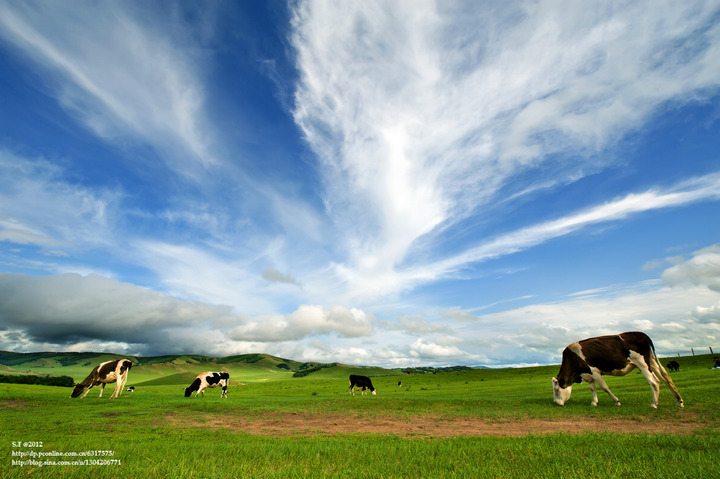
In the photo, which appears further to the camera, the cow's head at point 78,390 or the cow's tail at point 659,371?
the cow's head at point 78,390

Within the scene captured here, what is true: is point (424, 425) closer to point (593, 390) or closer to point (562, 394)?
point (562, 394)

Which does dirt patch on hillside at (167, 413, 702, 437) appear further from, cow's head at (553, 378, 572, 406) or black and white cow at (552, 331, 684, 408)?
cow's head at (553, 378, 572, 406)

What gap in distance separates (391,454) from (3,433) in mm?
13470

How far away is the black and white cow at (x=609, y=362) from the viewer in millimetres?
16297

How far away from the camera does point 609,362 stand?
Answer: 58.0 ft

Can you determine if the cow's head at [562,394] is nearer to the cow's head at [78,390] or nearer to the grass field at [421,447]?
the grass field at [421,447]

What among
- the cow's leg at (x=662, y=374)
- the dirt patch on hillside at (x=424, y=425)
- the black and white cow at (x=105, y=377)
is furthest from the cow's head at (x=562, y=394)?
the black and white cow at (x=105, y=377)

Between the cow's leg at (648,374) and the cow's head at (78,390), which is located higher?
the cow's leg at (648,374)

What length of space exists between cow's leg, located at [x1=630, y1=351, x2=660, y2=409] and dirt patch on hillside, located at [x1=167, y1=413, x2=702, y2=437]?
371cm

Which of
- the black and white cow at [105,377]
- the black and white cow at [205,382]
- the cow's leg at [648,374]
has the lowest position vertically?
the black and white cow at [205,382]

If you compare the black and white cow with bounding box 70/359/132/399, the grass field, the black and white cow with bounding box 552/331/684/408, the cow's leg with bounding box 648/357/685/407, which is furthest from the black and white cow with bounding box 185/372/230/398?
the cow's leg with bounding box 648/357/685/407

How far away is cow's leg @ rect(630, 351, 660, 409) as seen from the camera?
1552cm

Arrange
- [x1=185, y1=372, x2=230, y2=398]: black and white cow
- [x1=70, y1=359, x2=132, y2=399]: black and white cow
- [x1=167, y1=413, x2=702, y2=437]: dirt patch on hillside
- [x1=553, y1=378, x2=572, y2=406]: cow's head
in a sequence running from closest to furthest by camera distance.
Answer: [x1=167, y1=413, x2=702, y2=437]: dirt patch on hillside < [x1=553, y1=378, x2=572, y2=406]: cow's head < [x1=70, y1=359, x2=132, y2=399]: black and white cow < [x1=185, y1=372, x2=230, y2=398]: black and white cow

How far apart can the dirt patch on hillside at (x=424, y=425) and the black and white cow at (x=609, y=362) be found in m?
4.53
